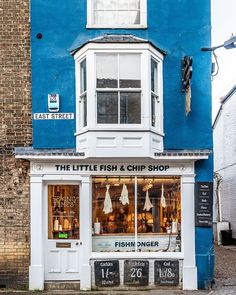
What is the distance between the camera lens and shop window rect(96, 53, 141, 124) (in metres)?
14.1

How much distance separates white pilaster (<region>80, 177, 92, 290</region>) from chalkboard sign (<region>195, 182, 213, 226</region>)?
264 cm

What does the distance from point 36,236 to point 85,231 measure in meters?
1.19

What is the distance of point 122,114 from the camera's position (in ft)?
46.4

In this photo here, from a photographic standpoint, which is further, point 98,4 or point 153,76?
point 98,4

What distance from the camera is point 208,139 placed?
Answer: 48.4 feet

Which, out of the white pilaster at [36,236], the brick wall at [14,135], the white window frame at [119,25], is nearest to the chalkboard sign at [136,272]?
the white pilaster at [36,236]

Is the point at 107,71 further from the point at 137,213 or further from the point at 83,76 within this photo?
the point at 137,213

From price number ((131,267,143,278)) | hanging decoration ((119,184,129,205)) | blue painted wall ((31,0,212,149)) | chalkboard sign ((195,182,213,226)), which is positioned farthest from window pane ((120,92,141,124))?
price number ((131,267,143,278))

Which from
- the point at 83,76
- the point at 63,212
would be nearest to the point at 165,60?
the point at 83,76

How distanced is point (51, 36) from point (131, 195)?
444 cm

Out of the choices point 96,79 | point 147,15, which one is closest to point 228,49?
point 147,15

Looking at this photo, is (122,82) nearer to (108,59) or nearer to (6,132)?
(108,59)

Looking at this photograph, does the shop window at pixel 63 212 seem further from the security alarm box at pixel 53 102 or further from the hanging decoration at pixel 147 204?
the security alarm box at pixel 53 102

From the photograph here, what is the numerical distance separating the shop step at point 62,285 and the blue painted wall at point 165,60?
3.31 meters
